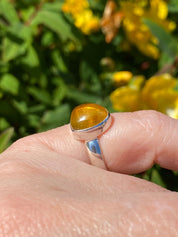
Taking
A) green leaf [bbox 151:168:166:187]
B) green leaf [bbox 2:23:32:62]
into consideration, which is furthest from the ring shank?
green leaf [bbox 2:23:32:62]

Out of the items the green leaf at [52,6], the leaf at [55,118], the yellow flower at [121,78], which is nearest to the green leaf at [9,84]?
the leaf at [55,118]

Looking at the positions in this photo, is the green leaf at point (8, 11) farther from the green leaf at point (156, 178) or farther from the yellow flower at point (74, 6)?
the green leaf at point (156, 178)

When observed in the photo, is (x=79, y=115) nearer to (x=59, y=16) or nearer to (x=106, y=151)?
(x=106, y=151)

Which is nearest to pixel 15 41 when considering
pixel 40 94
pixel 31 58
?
pixel 31 58

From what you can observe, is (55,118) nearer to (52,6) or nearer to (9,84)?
(9,84)

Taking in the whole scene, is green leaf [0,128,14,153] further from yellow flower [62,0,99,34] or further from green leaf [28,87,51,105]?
yellow flower [62,0,99,34]

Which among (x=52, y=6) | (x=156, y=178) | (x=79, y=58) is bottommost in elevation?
(x=156, y=178)

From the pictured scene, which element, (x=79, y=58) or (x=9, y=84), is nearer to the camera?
(x=9, y=84)
